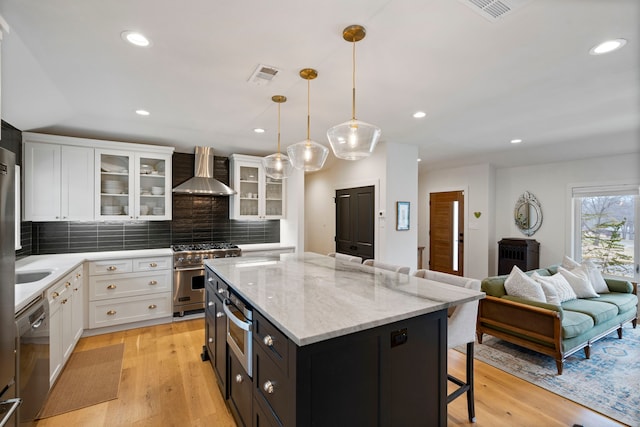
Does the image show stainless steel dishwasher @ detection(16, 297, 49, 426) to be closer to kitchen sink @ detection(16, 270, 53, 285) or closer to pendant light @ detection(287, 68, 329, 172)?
kitchen sink @ detection(16, 270, 53, 285)

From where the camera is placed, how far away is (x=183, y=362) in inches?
117

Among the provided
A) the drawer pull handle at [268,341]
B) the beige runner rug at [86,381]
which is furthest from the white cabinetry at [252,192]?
the drawer pull handle at [268,341]

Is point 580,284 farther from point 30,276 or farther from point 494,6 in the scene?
point 30,276

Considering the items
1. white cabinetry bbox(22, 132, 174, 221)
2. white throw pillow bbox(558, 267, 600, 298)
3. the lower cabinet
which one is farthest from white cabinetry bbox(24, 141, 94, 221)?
white throw pillow bbox(558, 267, 600, 298)

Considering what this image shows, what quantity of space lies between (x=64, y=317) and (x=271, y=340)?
8.21ft

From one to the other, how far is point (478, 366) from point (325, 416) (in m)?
2.29

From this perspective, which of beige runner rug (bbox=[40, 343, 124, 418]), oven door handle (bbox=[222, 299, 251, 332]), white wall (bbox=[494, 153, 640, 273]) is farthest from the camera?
white wall (bbox=[494, 153, 640, 273])

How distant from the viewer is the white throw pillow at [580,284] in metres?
3.61

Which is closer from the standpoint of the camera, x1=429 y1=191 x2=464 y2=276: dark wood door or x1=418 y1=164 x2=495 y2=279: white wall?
x1=418 y1=164 x2=495 y2=279: white wall

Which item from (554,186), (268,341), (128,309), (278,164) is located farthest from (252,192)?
(554,186)

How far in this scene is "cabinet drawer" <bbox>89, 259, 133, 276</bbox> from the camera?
3519 millimetres

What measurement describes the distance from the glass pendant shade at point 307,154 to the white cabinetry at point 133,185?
99.6 inches

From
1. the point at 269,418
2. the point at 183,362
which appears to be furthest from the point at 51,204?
the point at 269,418

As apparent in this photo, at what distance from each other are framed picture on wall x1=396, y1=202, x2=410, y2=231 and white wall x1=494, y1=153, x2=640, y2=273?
2.65m
